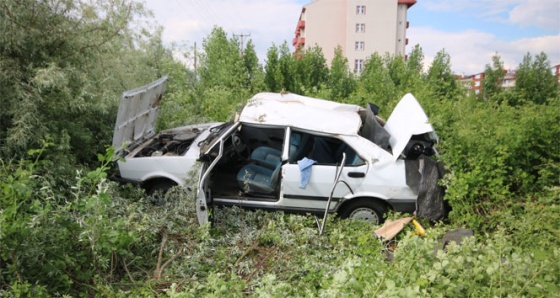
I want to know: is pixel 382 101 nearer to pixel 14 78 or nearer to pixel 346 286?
pixel 14 78

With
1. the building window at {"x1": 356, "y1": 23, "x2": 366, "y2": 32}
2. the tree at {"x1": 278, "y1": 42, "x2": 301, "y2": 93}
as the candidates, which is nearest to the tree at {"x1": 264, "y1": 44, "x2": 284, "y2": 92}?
the tree at {"x1": 278, "y1": 42, "x2": 301, "y2": 93}

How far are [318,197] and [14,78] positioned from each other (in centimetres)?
485

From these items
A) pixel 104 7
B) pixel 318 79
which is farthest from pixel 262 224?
pixel 318 79

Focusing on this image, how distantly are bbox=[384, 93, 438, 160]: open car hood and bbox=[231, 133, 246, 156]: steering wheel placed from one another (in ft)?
7.83

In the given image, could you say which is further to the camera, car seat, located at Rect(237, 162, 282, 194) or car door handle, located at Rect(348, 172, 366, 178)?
car seat, located at Rect(237, 162, 282, 194)

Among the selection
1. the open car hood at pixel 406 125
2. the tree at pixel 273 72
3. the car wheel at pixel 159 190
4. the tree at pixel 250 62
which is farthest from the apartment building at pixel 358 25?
the car wheel at pixel 159 190

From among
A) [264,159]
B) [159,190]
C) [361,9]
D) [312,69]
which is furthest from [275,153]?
[361,9]

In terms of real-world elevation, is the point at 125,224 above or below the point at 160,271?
above

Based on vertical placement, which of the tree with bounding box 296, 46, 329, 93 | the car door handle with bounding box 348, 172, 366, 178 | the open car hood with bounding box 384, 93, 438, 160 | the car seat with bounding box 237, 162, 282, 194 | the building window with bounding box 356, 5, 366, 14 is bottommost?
the car seat with bounding box 237, 162, 282, 194

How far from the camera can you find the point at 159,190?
22.0 feet

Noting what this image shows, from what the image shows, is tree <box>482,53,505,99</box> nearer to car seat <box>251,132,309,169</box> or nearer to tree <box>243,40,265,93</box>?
tree <box>243,40,265,93</box>

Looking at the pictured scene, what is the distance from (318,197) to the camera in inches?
243

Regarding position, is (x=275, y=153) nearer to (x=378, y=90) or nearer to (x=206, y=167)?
(x=206, y=167)

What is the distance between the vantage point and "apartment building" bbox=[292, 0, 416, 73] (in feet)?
151
